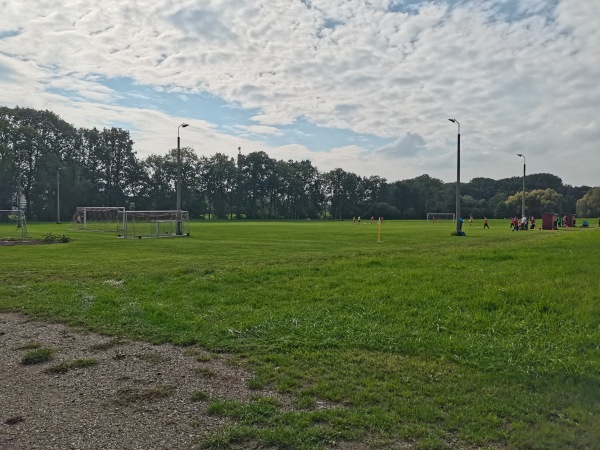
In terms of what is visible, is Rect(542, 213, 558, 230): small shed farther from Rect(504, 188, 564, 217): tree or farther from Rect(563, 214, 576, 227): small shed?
Rect(504, 188, 564, 217): tree

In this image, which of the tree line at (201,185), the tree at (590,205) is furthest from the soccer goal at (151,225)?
the tree at (590,205)

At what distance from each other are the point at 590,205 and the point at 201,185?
92843 millimetres

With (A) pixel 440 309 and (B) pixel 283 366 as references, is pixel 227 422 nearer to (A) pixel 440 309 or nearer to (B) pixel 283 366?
(B) pixel 283 366

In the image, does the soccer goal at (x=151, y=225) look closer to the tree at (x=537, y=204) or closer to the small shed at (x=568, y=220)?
the small shed at (x=568, y=220)

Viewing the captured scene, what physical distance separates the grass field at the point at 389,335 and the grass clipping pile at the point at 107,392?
306mm

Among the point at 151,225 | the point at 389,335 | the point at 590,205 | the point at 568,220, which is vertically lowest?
the point at 389,335

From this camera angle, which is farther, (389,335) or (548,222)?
(548,222)

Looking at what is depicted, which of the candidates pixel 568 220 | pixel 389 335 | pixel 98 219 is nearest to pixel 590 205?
pixel 568 220

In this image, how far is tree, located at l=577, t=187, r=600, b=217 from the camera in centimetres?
10696

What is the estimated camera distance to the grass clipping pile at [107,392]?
404cm

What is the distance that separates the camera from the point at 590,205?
108 m

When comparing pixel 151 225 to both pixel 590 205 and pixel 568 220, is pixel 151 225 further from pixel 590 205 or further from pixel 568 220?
pixel 590 205

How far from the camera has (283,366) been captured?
19.0 feet

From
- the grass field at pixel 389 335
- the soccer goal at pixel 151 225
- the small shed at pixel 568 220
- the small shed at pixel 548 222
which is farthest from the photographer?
the small shed at pixel 568 220
